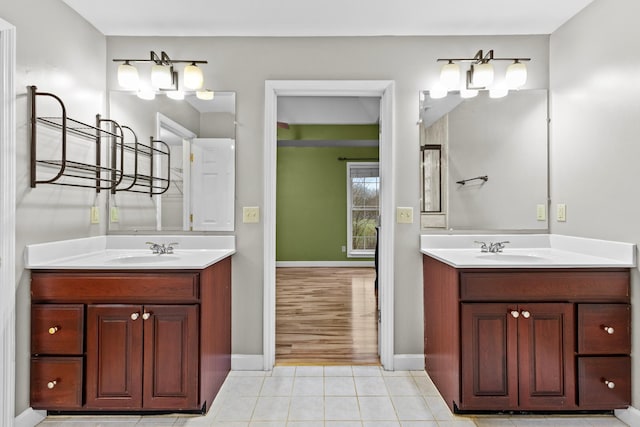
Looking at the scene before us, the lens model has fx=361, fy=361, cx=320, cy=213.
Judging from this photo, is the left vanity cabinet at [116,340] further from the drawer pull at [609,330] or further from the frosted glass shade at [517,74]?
the frosted glass shade at [517,74]

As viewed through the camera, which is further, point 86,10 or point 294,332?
point 294,332

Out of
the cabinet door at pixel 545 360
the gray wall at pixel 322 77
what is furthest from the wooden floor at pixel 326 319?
the cabinet door at pixel 545 360

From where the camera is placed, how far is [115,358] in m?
1.88

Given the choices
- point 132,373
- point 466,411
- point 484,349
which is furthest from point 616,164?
point 132,373

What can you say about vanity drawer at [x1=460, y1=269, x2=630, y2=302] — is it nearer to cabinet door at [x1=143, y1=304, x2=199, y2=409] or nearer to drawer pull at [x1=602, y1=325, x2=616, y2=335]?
drawer pull at [x1=602, y1=325, x2=616, y2=335]

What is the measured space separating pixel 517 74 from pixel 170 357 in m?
2.77

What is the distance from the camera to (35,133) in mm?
1884

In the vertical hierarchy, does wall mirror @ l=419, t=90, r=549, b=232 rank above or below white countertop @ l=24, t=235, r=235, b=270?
above

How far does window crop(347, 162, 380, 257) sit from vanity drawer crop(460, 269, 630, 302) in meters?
4.99

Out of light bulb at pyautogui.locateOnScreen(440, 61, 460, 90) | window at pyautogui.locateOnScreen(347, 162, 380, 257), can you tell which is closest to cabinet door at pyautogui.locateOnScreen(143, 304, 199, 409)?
light bulb at pyautogui.locateOnScreen(440, 61, 460, 90)

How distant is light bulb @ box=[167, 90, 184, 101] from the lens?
2.56m

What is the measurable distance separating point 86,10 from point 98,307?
181 centimetres

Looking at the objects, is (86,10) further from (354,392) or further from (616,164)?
(616,164)

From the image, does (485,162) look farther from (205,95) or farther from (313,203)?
(313,203)
